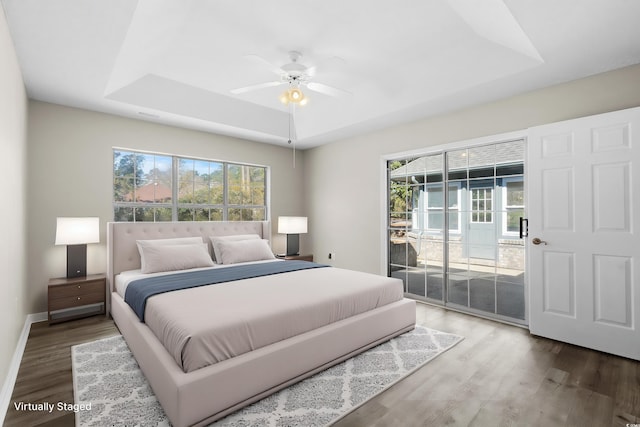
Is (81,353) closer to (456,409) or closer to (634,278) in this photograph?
(456,409)

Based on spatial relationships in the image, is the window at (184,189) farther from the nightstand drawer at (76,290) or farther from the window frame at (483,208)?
the window frame at (483,208)

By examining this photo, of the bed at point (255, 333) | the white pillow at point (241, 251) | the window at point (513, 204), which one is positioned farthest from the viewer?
the white pillow at point (241, 251)

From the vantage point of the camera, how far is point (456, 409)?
6.47ft

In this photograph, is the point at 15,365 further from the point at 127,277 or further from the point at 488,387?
the point at 488,387

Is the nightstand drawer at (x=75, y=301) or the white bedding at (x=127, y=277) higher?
the white bedding at (x=127, y=277)

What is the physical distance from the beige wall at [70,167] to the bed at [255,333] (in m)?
0.76

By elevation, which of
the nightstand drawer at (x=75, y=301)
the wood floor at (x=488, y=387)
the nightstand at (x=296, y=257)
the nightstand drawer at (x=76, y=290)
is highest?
the nightstand at (x=296, y=257)

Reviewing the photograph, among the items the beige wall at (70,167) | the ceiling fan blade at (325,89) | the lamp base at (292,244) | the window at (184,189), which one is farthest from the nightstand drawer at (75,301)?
the ceiling fan blade at (325,89)

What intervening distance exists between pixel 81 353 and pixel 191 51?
2.87 meters

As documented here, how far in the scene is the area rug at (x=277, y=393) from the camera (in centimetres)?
187

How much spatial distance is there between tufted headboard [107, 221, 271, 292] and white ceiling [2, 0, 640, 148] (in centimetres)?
139

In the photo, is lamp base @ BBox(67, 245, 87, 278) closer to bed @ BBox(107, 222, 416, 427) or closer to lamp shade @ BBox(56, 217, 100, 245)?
lamp shade @ BBox(56, 217, 100, 245)

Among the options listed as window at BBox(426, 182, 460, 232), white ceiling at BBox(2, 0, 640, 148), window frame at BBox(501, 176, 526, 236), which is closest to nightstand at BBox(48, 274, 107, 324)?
white ceiling at BBox(2, 0, 640, 148)

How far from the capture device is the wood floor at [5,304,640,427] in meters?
1.88
